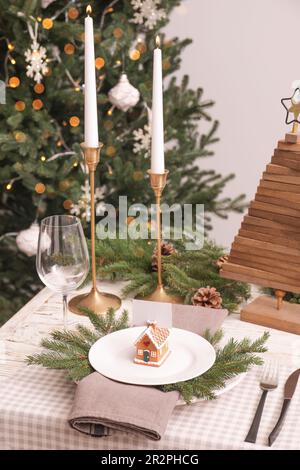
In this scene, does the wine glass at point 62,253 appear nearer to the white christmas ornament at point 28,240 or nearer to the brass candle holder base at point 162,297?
the brass candle holder base at point 162,297

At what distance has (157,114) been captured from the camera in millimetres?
1334

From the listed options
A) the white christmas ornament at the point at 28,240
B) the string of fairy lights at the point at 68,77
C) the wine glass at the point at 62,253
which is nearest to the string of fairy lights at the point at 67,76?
the string of fairy lights at the point at 68,77

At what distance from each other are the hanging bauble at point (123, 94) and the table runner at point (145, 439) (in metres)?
1.46

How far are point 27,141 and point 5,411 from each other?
55.9 inches

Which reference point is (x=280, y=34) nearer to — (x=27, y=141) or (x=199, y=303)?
(x=27, y=141)

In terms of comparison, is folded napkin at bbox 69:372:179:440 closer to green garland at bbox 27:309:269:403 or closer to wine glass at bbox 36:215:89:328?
green garland at bbox 27:309:269:403

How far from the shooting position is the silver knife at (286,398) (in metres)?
0.95

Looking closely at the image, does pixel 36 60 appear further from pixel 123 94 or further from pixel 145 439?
pixel 145 439

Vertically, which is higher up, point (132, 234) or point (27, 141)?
point (27, 141)

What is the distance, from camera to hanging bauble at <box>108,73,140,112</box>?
7.75ft

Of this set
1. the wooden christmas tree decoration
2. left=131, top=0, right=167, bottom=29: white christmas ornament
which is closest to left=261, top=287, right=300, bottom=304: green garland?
the wooden christmas tree decoration

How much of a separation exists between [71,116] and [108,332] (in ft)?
4.69
